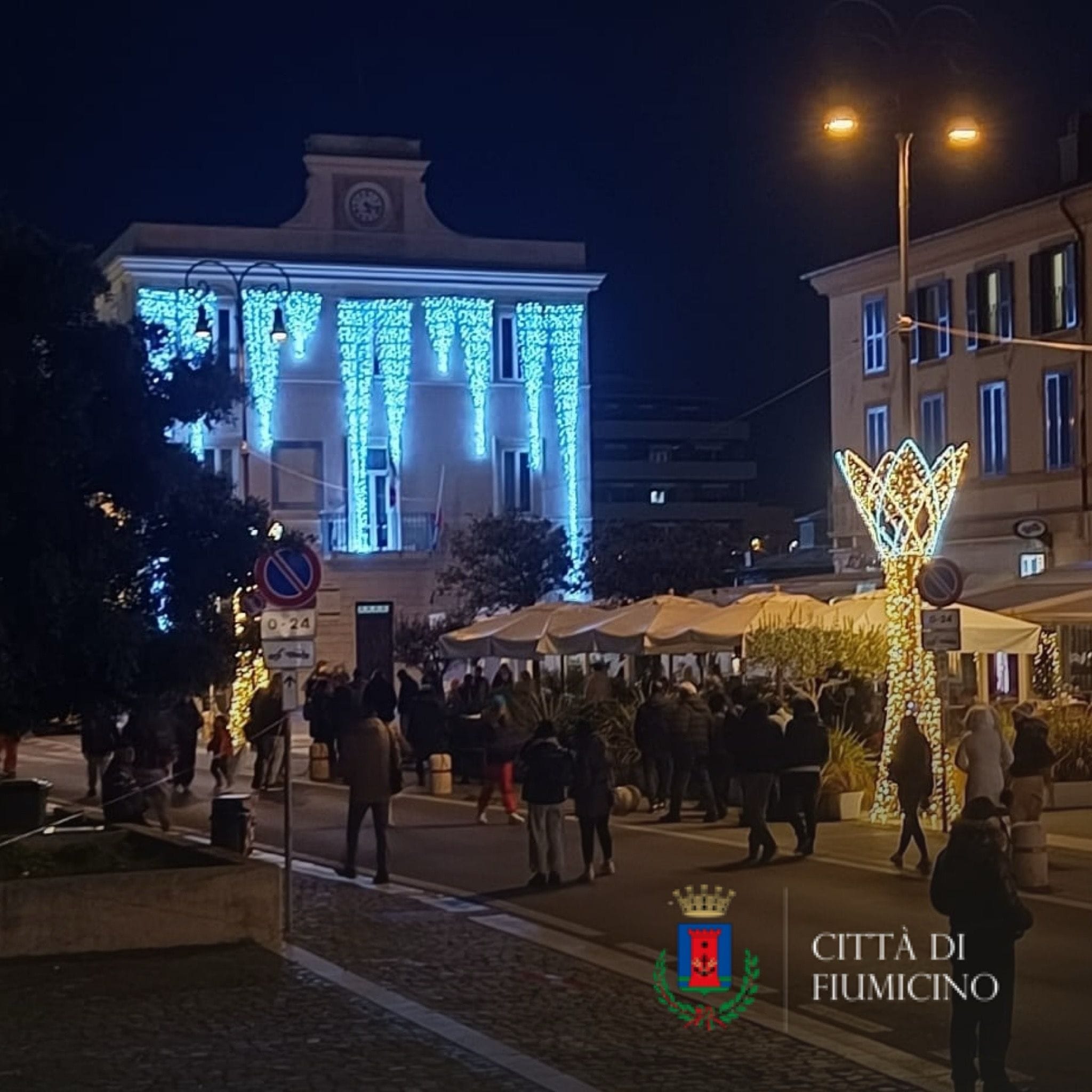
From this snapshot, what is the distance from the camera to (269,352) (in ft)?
188

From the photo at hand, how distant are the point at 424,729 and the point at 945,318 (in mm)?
21537

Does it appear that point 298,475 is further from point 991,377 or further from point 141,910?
point 141,910

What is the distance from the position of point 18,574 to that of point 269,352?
1701 inches

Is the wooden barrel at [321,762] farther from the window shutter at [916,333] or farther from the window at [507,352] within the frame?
the window at [507,352]

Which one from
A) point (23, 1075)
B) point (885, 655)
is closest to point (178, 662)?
point (23, 1075)

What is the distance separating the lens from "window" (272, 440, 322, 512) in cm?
5741

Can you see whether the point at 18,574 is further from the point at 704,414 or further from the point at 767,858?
the point at 704,414

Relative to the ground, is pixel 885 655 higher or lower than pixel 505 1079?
higher

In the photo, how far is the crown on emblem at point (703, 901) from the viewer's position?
15.8m

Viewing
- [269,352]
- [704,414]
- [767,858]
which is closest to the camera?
[767,858]

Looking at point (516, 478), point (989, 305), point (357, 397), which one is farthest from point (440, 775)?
point (516, 478)

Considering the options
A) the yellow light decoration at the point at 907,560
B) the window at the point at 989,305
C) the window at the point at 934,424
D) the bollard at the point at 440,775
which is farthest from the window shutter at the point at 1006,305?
the yellow light decoration at the point at 907,560

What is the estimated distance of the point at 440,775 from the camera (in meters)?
28.8

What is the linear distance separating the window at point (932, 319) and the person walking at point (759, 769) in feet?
92.8
